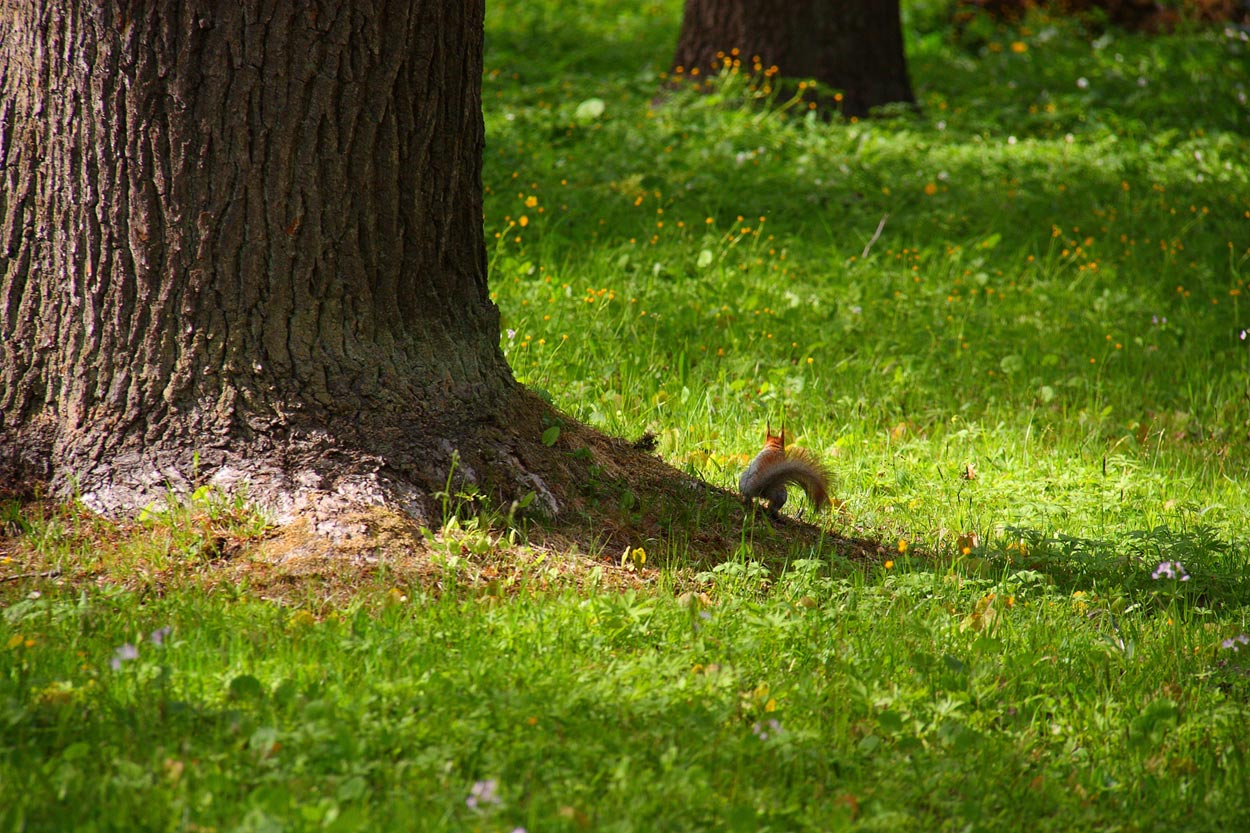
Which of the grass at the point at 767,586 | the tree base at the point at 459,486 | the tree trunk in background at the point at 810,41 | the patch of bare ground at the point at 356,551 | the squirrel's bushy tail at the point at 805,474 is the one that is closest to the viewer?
the grass at the point at 767,586

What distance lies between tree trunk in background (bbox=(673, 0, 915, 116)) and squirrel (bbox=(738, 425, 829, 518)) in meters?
6.14

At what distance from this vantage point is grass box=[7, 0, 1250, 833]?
8.13 feet

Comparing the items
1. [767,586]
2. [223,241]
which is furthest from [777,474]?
[223,241]

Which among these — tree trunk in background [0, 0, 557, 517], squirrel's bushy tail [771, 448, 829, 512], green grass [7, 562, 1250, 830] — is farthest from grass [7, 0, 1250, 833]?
squirrel's bushy tail [771, 448, 829, 512]

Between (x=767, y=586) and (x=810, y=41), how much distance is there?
7072mm

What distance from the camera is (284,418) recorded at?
11.2 feet

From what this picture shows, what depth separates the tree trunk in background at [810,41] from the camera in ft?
31.2

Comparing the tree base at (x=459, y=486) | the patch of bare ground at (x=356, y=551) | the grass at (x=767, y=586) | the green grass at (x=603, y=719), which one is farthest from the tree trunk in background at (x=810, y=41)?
the green grass at (x=603, y=719)

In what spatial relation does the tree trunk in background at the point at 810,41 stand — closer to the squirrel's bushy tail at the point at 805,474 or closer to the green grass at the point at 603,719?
the squirrel's bushy tail at the point at 805,474

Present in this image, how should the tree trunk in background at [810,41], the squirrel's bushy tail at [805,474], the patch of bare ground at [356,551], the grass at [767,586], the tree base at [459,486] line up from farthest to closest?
the tree trunk in background at [810,41], the squirrel's bushy tail at [805,474], the tree base at [459,486], the patch of bare ground at [356,551], the grass at [767,586]

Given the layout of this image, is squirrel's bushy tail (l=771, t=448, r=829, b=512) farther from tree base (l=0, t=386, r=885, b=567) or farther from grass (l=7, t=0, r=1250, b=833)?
grass (l=7, t=0, r=1250, b=833)

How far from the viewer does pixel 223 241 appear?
3.31 meters

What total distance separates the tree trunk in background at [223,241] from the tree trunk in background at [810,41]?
21.1 ft

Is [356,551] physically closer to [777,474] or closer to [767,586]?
[767,586]
